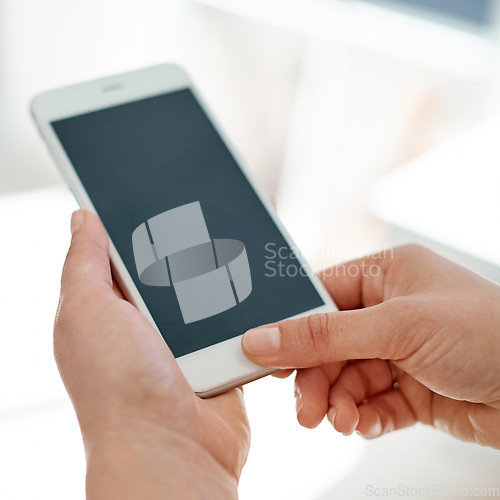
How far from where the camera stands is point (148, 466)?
54 centimetres

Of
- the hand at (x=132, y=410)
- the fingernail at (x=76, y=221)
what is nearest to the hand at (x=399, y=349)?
the hand at (x=132, y=410)

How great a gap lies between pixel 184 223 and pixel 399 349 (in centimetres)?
32

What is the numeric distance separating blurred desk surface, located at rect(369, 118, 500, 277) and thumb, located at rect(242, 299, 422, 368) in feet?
1.85

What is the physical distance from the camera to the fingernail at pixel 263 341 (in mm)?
657

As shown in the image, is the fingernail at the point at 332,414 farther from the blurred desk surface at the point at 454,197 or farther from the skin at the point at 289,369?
the blurred desk surface at the point at 454,197

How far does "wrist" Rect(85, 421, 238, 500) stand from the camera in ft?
1.73

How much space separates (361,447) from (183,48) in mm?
1230

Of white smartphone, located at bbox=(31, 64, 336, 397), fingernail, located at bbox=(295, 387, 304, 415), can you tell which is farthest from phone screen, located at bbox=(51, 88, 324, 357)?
fingernail, located at bbox=(295, 387, 304, 415)

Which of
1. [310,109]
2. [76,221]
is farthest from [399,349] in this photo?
[310,109]

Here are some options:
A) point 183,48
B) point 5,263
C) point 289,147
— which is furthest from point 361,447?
point 183,48

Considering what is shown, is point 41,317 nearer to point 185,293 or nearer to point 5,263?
point 5,263

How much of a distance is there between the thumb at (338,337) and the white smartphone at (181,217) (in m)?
0.04

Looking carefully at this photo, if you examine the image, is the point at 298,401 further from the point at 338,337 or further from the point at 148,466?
the point at 148,466

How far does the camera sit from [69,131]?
2.60 feet
